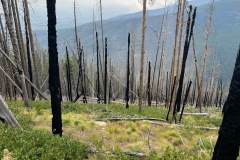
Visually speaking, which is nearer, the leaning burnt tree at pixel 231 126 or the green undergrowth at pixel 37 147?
the leaning burnt tree at pixel 231 126

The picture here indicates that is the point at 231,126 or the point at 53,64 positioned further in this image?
the point at 53,64

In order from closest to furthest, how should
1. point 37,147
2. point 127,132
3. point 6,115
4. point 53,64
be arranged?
point 37,147
point 6,115
point 53,64
point 127,132

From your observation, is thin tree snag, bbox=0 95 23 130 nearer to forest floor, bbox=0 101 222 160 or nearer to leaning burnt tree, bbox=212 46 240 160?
forest floor, bbox=0 101 222 160

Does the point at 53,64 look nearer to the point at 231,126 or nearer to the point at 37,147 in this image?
the point at 37,147

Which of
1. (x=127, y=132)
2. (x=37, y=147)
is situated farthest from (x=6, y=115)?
(x=127, y=132)

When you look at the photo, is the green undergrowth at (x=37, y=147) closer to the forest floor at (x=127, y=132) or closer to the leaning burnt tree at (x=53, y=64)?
the leaning burnt tree at (x=53, y=64)

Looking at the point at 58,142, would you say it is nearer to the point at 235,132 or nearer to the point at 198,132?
the point at 235,132

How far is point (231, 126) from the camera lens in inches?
193

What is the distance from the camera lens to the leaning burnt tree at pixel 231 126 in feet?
15.8

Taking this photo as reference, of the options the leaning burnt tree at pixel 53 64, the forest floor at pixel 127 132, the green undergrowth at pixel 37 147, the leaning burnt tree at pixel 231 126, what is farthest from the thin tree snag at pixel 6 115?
the leaning burnt tree at pixel 231 126

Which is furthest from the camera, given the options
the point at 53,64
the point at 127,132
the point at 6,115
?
the point at 127,132

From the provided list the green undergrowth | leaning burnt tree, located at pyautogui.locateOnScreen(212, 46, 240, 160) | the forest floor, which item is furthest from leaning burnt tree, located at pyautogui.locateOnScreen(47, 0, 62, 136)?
leaning burnt tree, located at pyautogui.locateOnScreen(212, 46, 240, 160)

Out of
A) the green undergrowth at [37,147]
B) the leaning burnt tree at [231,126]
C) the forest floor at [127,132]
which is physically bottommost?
the forest floor at [127,132]

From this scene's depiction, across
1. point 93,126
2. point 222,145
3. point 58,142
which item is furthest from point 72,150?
point 93,126
